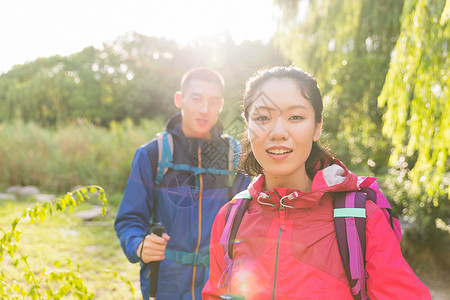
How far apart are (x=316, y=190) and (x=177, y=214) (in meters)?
1.18

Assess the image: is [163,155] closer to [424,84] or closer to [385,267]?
[385,267]

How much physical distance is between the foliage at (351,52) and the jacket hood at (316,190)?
562 cm

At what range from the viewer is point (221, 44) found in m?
25.9

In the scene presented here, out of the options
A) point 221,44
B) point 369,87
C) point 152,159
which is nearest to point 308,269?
point 152,159

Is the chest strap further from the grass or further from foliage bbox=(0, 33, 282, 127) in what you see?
foliage bbox=(0, 33, 282, 127)

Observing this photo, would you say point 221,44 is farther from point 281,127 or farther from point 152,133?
point 281,127

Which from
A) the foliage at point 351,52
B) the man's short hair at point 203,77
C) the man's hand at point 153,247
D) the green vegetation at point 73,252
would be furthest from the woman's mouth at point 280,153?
the foliage at point 351,52

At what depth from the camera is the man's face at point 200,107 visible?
250cm

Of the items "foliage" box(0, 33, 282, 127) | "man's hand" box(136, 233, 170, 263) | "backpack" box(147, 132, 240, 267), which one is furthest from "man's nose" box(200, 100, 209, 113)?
"foliage" box(0, 33, 282, 127)

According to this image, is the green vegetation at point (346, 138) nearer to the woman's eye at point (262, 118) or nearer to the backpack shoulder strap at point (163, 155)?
the woman's eye at point (262, 118)

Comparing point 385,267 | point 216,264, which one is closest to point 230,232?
point 216,264

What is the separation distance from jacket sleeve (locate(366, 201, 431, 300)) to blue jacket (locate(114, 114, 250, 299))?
1.22 meters

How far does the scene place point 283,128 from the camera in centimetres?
132

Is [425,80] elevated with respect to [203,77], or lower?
lower
